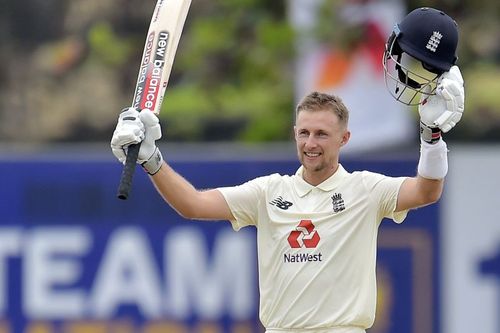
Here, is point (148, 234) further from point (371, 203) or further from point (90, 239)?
point (371, 203)

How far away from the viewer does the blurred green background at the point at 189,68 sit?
12.2m

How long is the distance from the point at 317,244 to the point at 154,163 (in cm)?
75

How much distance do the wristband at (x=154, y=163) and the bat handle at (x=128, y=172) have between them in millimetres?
144

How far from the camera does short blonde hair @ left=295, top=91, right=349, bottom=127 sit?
19.3 feet

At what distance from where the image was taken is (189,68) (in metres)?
12.6

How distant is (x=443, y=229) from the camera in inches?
395

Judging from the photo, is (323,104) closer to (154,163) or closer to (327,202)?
(327,202)

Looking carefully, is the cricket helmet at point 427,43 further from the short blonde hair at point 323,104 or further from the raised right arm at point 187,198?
the raised right arm at point 187,198

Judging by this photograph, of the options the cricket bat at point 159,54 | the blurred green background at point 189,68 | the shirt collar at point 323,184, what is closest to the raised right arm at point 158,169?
the cricket bat at point 159,54

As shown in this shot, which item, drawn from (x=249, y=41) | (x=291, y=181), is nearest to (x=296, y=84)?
(x=249, y=41)

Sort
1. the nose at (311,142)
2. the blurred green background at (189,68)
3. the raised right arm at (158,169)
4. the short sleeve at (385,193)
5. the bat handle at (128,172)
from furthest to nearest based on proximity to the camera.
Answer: the blurred green background at (189,68) < the short sleeve at (385,193) < the nose at (311,142) < the raised right arm at (158,169) < the bat handle at (128,172)

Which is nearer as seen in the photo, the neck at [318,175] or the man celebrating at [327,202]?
the man celebrating at [327,202]

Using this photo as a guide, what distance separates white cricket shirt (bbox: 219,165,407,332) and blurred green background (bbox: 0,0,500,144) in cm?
568

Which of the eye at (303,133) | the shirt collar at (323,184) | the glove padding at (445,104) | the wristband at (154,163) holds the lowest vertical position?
the shirt collar at (323,184)
